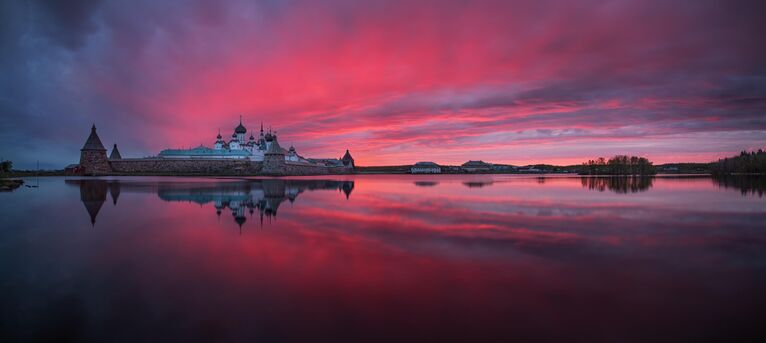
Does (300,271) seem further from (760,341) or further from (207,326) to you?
(760,341)

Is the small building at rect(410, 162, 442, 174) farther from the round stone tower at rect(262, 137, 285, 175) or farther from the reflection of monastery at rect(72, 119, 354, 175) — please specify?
the round stone tower at rect(262, 137, 285, 175)

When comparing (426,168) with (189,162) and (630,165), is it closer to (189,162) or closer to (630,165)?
(630,165)

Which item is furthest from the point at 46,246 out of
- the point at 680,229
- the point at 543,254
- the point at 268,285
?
the point at 680,229

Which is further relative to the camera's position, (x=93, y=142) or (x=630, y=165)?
(x=630, y=165)

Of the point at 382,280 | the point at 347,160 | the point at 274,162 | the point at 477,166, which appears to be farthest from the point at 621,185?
the point at 477,166

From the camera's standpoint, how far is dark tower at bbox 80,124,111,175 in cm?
6028

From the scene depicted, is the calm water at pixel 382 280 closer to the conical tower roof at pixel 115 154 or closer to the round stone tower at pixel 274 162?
the round stone tower at pixel 274 162

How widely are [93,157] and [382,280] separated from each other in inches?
2890

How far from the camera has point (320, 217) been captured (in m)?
12.4

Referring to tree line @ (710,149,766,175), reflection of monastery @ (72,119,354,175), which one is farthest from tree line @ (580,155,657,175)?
reflection of monastery @ (72,119,354,175)

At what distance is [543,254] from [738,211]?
40.2 feet

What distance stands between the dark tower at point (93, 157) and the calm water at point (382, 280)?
202 feet

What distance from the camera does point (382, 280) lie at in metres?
5.67

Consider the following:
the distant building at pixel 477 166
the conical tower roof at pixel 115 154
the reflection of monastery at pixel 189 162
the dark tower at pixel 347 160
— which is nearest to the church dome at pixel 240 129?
the reflection of monastery at pixel 189 162
